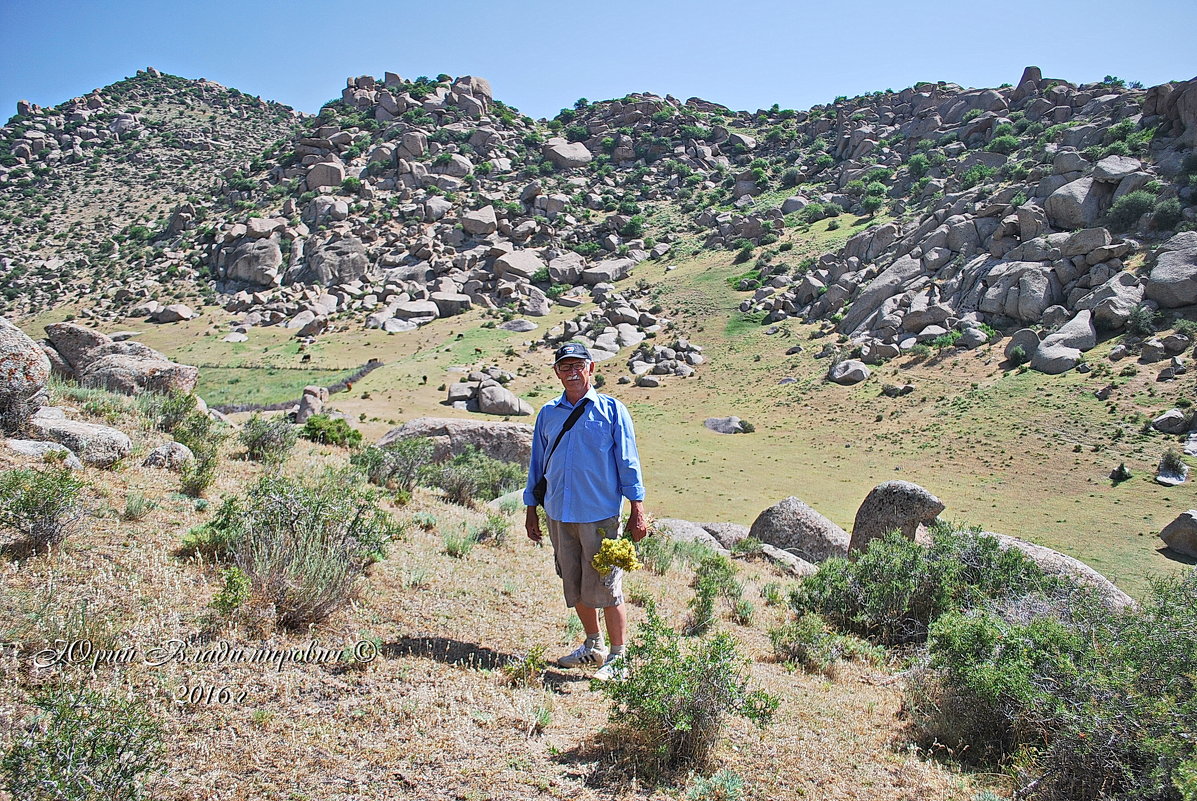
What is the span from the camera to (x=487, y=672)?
396 cm

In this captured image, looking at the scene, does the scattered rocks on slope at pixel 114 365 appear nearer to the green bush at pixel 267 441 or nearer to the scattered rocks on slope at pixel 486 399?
the green bush at pixel 267 441

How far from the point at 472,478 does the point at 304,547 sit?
19.1 ft

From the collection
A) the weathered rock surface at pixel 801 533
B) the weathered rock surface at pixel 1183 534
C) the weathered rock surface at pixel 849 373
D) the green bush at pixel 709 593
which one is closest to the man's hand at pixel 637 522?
the green bush at pixel 709 593

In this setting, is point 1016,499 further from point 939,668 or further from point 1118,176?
point 1118,176

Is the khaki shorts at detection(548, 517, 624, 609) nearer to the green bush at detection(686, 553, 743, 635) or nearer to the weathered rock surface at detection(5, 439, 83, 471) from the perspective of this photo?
the green bush at detection(686, 553, 743, 635)

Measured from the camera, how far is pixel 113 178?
66.7 meters

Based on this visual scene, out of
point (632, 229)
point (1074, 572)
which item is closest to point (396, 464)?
point (1074, 572)

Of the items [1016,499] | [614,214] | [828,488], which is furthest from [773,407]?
[614,214]

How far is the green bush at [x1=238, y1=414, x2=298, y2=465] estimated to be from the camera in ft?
28.7

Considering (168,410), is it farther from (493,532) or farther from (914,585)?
(914,585)

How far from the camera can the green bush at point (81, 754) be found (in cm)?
215

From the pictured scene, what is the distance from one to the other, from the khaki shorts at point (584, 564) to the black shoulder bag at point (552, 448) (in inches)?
9.4

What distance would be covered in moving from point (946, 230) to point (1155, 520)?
75.8ft

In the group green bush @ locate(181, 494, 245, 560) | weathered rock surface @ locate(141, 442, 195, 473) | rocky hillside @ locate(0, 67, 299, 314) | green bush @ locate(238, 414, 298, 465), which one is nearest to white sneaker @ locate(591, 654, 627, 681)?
green bush @ locate(181, 494, 245, 560)
